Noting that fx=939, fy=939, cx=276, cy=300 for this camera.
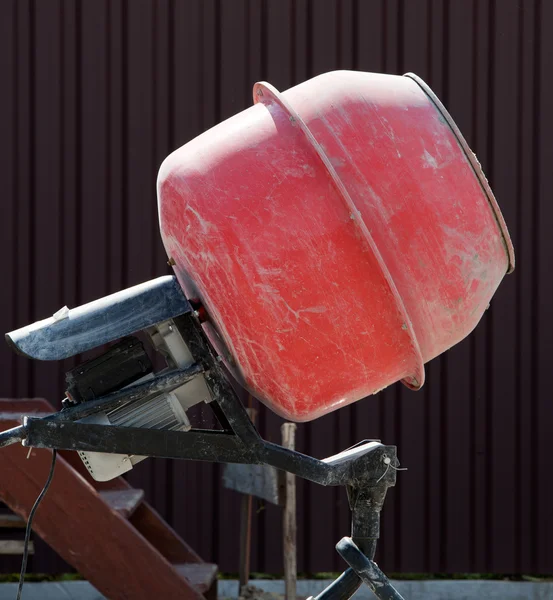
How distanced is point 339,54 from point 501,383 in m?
2.47

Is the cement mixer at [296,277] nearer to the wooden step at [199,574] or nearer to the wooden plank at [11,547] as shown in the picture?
the wooden step at [199,574]

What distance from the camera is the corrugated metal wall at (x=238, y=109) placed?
20.6 feet

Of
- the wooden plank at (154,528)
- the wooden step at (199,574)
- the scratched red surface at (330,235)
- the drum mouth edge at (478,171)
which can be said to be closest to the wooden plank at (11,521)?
the wooden plank at (154,528)

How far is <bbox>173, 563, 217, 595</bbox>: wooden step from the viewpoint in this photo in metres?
4.64

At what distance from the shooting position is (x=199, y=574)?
4867mm

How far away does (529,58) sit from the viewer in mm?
6391

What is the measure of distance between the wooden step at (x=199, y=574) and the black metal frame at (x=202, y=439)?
81.3 inches

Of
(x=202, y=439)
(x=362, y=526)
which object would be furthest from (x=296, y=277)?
(x=362, y=526)

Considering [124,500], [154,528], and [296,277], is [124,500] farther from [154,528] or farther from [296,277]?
[296,277]

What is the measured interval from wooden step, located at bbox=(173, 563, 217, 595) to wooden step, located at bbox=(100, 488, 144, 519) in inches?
15.3

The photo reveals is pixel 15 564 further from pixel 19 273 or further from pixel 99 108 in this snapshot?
pixel 99 108

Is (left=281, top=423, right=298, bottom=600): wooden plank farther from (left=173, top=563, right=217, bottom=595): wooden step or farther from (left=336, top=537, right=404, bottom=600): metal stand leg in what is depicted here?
(left=336, top=537, right=404, bottom=600): metal stand leg

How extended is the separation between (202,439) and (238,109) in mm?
4092

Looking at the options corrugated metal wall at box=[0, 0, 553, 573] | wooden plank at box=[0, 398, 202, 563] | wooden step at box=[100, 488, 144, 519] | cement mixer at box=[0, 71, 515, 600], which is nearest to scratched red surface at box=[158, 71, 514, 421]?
cement mixer at box=[0, 71, 515, 600]
